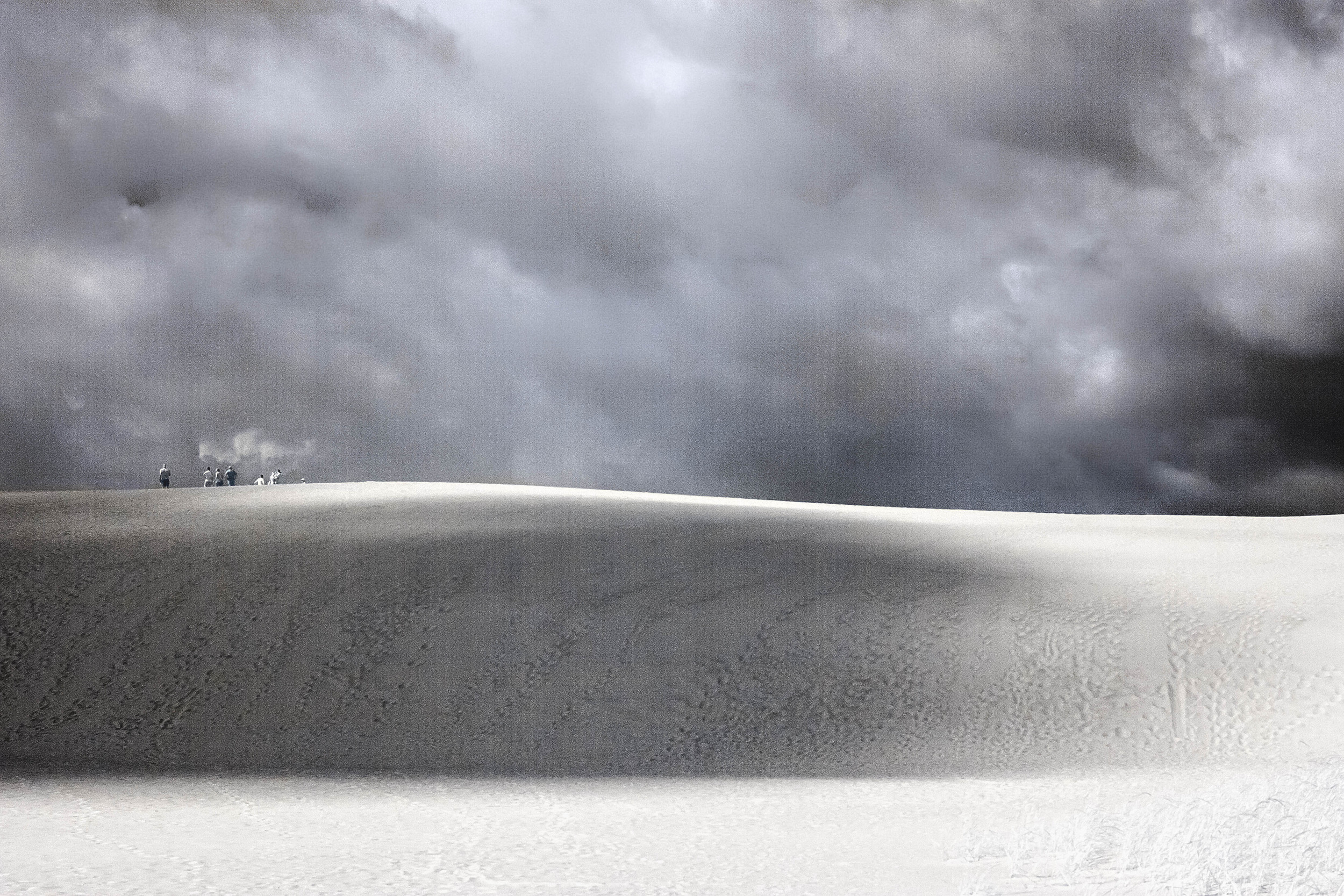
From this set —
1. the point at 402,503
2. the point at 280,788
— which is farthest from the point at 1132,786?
the point at 402,503

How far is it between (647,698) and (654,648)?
115 cm

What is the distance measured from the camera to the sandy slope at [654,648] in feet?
42.4

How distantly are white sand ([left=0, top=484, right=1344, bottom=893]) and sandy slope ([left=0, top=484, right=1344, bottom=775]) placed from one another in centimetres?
6

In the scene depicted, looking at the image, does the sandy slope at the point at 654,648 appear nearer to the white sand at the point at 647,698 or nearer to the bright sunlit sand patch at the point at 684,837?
the white sand at the point at 647,698

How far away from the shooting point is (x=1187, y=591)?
16.6 metres

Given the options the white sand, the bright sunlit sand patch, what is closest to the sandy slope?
the white sand

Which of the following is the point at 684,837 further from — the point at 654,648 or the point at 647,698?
the point at 654,648

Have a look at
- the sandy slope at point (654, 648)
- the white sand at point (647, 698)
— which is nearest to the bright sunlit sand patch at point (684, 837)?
the white sand at point (647, 698)

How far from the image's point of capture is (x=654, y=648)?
15.1 metres

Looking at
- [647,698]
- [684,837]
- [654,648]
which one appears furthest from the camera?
[654,648]

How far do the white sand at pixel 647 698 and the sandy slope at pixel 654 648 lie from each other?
0.20 ft

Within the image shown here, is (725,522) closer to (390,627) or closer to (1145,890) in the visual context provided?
(390,627)

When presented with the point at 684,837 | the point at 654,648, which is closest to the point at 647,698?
the point at 654,648

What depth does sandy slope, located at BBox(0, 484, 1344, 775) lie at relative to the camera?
42.4ft
